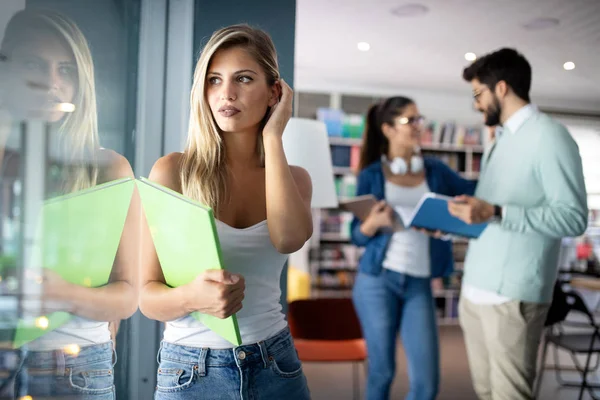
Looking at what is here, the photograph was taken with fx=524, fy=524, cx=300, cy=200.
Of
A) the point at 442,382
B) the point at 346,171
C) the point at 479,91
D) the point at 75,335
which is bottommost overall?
the point at 442,382

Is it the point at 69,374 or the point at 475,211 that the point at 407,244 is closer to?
the point at 475,211

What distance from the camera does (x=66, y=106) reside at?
728 millimetres

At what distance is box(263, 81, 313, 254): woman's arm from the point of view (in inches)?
37.9

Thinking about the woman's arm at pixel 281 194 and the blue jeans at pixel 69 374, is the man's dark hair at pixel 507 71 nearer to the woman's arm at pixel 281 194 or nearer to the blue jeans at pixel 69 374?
the woman's arm at pixel 281 194

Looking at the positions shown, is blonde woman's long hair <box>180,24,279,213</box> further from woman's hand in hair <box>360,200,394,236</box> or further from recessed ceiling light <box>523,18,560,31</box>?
recessed ceiling light <box>523,18,560,31</box>

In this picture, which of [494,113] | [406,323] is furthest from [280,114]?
[406,323]

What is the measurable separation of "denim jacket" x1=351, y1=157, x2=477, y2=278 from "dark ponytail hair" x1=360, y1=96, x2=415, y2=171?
0.29ft

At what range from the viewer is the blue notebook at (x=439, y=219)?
1853mm

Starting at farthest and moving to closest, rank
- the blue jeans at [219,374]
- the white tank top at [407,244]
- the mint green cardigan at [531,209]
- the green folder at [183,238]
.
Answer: the white tank top at [407,244] → the mint green cardigan at [531,209] → the blue jeans at [219,374] → the green folder at [183,238]

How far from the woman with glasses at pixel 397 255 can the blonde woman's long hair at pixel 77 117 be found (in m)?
1.55

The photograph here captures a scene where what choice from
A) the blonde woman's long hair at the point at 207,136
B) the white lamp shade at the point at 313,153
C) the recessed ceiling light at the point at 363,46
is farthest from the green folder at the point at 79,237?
the recessed ceiling light at the point at 363,46

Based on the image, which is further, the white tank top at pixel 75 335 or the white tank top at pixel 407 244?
the white tank top at pixel 407 244

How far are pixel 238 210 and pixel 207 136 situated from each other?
151 mm

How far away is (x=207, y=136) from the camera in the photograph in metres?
0.98
